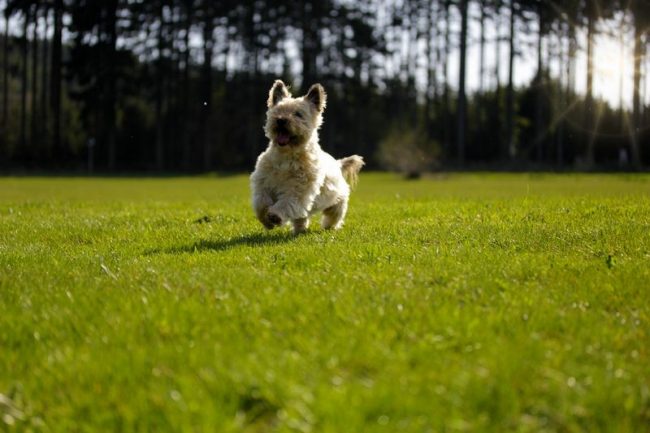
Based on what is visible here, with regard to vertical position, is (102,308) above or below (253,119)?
below

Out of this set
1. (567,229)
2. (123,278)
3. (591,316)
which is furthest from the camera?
(567,229)

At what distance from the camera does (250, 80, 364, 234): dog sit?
9.20 m

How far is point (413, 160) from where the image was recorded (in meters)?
40.6

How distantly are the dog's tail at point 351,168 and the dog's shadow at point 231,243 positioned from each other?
11.4 feet

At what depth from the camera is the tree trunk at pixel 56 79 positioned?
5491 centimetres

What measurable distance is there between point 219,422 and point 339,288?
2276 mm

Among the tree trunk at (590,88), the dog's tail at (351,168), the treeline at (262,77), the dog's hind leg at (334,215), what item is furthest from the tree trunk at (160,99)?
the dog's hind leg at (334,215)

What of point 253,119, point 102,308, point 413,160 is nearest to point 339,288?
point 102,308

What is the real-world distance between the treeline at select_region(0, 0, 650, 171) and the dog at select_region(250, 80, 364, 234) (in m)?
41.3

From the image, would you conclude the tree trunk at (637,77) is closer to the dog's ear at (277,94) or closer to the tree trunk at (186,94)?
the tree trunk at (186,94)

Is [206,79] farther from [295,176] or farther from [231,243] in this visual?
[231,243]

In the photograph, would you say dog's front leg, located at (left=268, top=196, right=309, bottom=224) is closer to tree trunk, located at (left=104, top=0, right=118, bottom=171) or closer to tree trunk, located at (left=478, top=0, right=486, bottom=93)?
tree trunk, located at (left=104, top=0, right=118, bottom=171)

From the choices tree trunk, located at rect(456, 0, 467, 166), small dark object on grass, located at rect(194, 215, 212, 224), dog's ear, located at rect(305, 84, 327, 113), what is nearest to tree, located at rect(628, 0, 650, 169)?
tree trunk, located at rect(456, 0, 467, 166)

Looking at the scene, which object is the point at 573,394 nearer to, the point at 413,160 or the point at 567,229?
the point at 567,229
